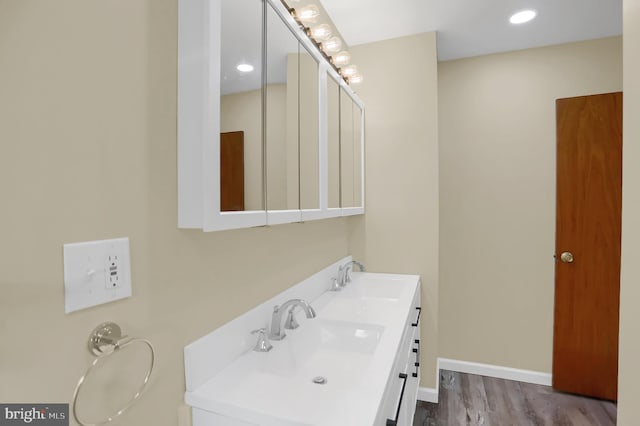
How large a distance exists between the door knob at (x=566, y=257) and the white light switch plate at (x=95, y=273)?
2773mm

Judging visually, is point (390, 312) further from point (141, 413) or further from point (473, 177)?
point (473, 177)

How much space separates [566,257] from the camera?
2465 millimetres

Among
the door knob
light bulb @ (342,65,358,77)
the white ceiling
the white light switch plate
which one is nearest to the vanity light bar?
light bulb @ (342,65,358,77)

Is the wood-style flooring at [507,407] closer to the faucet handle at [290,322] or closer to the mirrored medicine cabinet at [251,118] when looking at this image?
the faucet handle at [290,322]

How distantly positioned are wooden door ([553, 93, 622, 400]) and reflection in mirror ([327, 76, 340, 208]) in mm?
1710

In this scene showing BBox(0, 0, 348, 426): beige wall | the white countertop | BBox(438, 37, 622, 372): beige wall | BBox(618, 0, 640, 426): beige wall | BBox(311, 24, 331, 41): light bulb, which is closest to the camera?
BBox(0, 0, 348, 426): beige wall

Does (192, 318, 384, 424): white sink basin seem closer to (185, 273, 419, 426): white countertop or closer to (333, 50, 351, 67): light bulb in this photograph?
(185, 273, 419, 426): white countertop

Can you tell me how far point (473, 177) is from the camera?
2.78 m

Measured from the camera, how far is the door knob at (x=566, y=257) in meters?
2.45

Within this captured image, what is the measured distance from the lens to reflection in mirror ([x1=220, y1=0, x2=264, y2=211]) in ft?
3.12

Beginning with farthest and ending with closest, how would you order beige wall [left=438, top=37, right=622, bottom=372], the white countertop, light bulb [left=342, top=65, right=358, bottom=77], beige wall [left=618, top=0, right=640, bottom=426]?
beige wall [left=438, top=37, right=622, bottom=372], light bulb [left=342, top=65, right=358, bottom=77], beige wall [left=618, top=0, right=640, bottom=426], the white countertop

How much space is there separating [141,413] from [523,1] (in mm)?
2697

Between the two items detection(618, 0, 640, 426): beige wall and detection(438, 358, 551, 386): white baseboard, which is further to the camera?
detection(438, 358, 551, 386): white baseboard

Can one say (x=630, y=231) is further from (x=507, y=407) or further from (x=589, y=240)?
(x=507, y=407)
